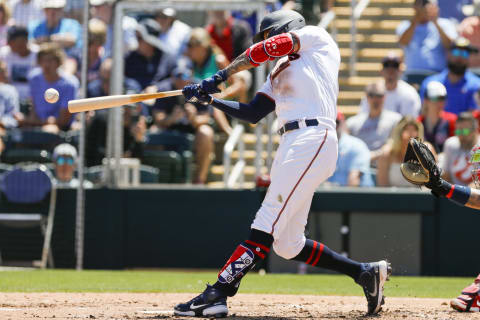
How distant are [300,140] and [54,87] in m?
6.04

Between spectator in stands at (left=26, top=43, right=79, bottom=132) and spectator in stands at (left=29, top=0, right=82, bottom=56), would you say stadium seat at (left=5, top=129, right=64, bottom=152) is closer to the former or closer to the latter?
spectator in stands at (left=26, top=43, right=79, bottom=132)

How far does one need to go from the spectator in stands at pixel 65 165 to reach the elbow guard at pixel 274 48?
527 centimetres

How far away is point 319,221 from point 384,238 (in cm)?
75

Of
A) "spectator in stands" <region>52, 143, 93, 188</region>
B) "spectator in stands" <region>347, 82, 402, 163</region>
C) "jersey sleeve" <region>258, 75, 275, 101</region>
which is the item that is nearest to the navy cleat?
"jersey sleeve" <region>258, 75, 275, 101</region>

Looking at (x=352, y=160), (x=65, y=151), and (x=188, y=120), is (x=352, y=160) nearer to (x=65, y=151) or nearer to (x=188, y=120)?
(x=188, y=120)

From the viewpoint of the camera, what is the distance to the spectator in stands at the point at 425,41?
1185 cm

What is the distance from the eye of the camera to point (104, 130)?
35.2ft

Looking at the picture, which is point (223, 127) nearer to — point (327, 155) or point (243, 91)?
point (243, 91)

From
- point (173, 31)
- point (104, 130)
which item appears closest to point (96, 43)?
point (173, 31)

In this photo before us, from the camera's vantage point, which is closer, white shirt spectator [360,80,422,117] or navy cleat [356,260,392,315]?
navy cleat [356,260,392,315]

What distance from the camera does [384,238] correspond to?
10109mm

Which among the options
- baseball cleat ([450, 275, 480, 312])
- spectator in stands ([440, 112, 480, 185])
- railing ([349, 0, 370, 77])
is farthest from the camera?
railing ([349, 0, 370, 77])

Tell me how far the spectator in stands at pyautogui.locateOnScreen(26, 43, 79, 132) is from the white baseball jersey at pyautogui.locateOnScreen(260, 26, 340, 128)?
5605mm

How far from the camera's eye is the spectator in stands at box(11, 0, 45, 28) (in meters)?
11.5
